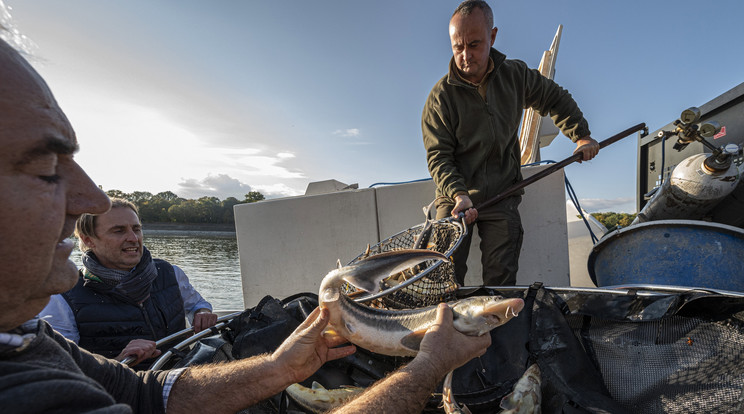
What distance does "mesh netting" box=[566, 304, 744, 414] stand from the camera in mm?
1613

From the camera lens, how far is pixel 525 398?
5.56 ft

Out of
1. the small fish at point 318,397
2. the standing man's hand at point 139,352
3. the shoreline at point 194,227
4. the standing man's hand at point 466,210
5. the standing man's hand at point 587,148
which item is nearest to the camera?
the small fish at point 318,397

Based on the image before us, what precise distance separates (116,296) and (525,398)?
280 cm

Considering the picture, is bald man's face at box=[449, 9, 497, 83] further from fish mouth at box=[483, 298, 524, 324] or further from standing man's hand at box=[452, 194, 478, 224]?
fish mouth at box=[483, 298, 524, 324]

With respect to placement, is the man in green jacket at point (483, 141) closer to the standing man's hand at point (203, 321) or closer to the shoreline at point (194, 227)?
the standing man's hand at point (203, 321)

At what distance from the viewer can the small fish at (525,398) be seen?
1672 millimetres

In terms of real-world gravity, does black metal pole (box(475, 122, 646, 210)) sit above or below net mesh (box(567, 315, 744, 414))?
above

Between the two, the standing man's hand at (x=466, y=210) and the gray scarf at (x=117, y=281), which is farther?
the standing man's hand at (x=466, y=210)

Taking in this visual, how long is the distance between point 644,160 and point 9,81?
7216mm

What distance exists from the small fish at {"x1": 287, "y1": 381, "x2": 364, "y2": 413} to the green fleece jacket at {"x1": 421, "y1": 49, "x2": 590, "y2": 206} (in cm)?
165

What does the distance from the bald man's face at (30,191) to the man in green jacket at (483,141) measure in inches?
92.2

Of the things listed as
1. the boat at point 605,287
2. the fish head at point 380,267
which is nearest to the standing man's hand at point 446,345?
the fish head at point 380,267

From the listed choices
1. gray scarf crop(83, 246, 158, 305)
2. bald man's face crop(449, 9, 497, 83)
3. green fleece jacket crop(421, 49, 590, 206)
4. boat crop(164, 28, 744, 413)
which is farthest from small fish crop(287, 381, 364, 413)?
bald man's face crop(449, 9, 497, 83)

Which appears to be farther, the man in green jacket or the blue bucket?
the man in green jacket
